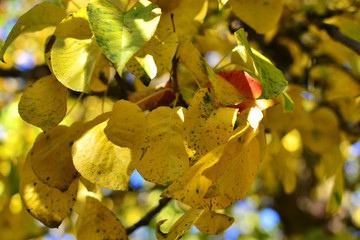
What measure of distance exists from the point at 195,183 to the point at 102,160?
0.13 m

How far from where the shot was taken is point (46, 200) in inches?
22.9

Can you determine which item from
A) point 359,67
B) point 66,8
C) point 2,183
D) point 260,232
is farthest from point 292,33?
point 260,232

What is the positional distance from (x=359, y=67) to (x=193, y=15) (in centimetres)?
63

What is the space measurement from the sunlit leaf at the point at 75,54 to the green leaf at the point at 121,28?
2.1 inches

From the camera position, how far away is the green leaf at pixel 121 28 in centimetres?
40

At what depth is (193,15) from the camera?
29.0 inches

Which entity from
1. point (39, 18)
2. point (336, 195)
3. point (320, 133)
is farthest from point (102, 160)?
point (320, 133)

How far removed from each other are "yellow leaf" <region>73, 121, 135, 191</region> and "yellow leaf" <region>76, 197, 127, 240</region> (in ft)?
0.59

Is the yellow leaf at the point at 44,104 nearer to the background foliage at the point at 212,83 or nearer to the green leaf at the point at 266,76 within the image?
the background foliage at the point at 212,83

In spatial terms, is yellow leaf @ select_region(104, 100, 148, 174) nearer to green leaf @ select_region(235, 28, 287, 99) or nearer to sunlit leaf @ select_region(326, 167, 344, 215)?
green leaf @ select_region(235, 28, 287, 99)

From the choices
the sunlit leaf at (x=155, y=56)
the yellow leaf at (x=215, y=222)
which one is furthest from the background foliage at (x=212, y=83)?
the yellow leaf at (x=215, y=222)

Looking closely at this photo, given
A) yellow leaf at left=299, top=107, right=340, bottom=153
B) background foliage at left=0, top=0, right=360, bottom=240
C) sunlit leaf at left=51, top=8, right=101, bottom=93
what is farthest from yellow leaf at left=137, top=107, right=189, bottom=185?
yellow leaf at left=299, top=107, right=340, bottom=153

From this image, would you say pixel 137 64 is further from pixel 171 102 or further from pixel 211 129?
pixel 171 102

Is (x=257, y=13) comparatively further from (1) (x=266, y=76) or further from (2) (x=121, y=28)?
(2) (x=121, y=28)
